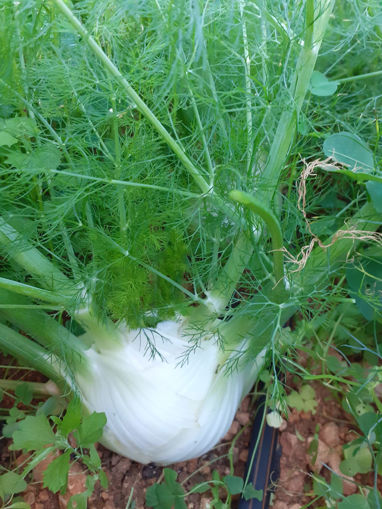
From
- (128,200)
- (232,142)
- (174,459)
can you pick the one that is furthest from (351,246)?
(174,459)

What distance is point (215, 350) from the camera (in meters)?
0.80

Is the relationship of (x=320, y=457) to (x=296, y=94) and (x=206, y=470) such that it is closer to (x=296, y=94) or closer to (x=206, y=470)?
(x=206, y=470)

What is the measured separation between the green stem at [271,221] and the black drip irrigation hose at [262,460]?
12.6 inches

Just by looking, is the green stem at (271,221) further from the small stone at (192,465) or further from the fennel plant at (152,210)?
the small stone at (192,465)

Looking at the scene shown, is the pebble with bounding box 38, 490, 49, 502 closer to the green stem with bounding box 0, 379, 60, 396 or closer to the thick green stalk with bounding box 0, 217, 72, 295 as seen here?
the green stem with bounding box 0, 379, 60, 396

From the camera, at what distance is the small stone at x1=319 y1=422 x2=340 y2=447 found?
0.88 m

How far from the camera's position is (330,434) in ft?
2.92

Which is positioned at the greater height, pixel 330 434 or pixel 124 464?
pixel 124 464

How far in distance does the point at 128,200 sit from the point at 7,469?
0.51 metres

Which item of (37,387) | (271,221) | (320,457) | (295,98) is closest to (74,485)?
(37,387)

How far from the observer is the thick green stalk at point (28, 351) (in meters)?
0.76

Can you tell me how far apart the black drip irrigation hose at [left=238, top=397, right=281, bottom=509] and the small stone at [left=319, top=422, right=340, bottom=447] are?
0.10m

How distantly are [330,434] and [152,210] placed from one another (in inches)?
21.6

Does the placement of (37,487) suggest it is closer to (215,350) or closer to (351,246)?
(215,350)
